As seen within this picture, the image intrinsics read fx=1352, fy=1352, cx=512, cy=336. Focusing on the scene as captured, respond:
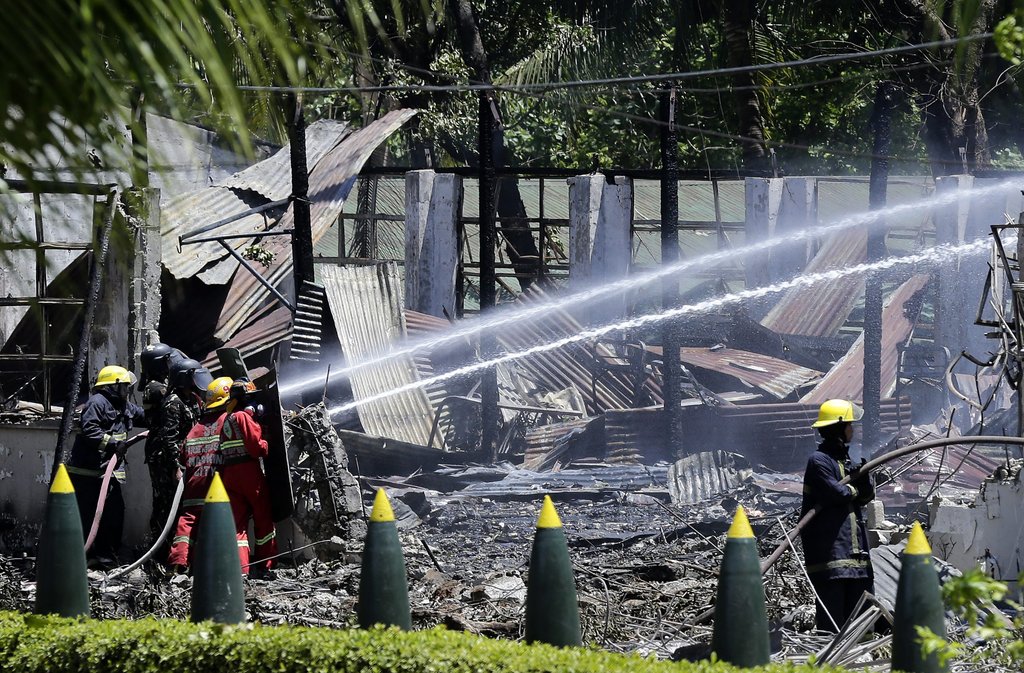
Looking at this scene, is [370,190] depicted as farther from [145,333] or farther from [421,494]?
[145,333]

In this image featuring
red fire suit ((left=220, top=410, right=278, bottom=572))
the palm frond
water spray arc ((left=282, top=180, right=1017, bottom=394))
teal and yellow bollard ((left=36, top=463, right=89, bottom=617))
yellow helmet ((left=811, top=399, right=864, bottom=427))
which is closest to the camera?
the palm frond

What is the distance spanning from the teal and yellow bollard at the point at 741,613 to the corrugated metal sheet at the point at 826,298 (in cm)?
1585

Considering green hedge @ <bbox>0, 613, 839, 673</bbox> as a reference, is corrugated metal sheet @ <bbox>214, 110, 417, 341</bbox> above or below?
above

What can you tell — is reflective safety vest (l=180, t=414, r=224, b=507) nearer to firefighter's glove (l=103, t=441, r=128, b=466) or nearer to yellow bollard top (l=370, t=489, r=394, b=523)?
firefighter's glove (l=103, t=441, r=128, b=466)

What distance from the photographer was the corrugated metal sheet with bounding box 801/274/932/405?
706 inches

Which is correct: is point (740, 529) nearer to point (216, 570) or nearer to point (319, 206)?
point (216, 570)

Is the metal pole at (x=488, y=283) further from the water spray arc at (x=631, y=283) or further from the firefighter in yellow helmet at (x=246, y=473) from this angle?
the firefighter in yellow helmet at (x=246, y=473)

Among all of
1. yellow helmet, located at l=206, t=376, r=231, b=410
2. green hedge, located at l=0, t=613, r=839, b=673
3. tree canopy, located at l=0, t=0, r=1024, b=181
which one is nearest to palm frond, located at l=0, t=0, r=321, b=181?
green hedge, located at l=0, t=613, r=839, b=673

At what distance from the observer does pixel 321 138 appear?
19.8 m

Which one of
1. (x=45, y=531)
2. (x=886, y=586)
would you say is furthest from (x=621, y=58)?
(x=45, y=531)

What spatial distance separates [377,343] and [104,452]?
6.43 meters

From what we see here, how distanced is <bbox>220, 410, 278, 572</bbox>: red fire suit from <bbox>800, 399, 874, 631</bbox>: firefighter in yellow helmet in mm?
3794

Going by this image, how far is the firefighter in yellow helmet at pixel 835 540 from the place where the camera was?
23.1 feet

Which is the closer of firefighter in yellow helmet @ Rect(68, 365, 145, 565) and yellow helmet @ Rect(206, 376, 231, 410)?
yellow helmet @ Rect(206, 376, 231, 410)
